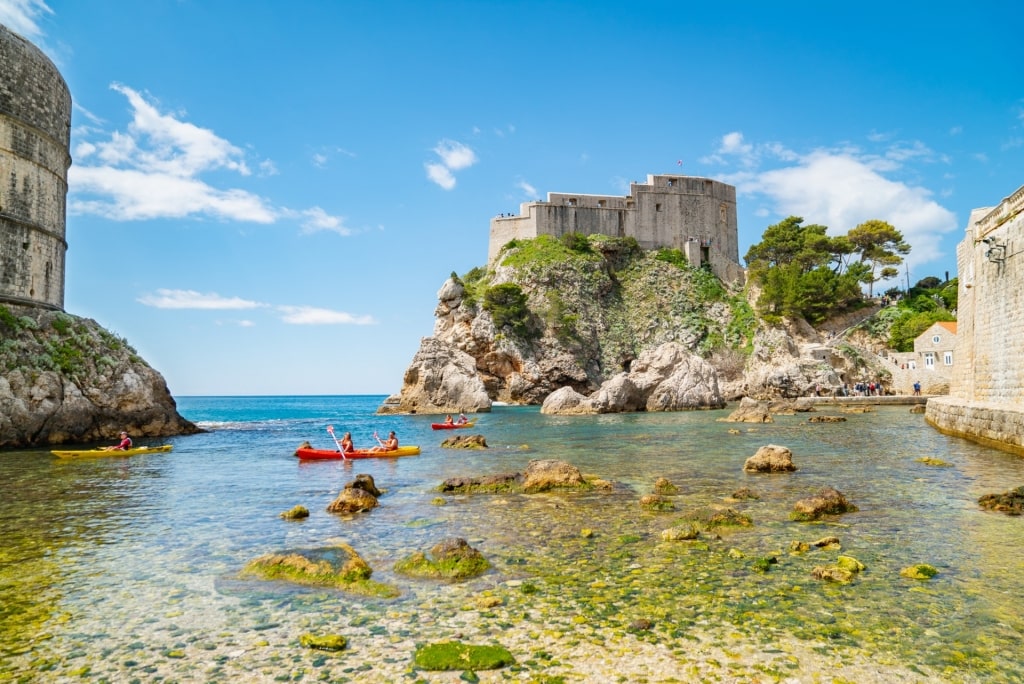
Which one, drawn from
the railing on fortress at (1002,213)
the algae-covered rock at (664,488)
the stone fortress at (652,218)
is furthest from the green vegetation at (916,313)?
the algae-covered rock at (664,488)

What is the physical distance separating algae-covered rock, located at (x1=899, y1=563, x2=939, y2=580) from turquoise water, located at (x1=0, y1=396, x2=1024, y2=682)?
0.14 m

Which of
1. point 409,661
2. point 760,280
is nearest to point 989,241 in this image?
point 409,661

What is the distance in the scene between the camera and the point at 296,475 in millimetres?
18703

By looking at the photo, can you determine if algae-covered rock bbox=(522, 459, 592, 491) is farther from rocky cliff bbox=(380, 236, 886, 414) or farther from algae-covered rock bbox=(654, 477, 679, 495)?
rocky cliff bbox=(380, 236, 886, 414)

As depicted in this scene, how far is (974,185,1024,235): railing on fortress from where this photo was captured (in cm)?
1994

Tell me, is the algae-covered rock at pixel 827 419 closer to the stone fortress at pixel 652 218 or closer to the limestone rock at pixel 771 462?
the limestone rock at pixel 771 462

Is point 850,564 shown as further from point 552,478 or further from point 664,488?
point 552,478

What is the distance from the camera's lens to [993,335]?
21.6m

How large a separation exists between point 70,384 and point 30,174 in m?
10.1

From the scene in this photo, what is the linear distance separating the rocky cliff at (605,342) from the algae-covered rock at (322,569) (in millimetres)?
39319

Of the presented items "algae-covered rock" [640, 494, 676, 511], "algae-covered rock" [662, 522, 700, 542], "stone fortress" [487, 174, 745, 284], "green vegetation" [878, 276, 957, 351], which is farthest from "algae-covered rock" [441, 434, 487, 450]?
"stone fortress" [487, 174, 745, 284]

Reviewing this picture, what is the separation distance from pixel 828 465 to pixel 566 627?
13.9 metres

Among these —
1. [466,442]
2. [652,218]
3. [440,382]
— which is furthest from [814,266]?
→ [466,442]

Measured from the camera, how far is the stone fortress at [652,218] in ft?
234
